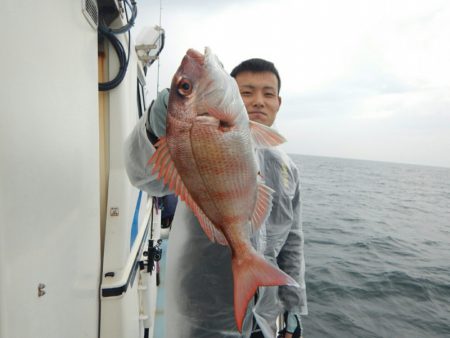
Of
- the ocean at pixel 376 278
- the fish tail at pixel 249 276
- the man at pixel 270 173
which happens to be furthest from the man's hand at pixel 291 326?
the ocean at pixel 376 278

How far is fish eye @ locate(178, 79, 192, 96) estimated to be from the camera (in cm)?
105

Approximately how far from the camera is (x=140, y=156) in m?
1.39

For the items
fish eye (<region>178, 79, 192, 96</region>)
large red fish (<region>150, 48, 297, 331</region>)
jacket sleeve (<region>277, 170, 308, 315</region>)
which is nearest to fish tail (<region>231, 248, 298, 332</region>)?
large red fish (<region>150, 48, 297, 331</region>)

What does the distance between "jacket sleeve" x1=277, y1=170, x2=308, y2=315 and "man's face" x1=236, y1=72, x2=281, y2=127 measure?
57 cm

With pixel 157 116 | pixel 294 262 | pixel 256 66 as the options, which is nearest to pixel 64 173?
pixel 157 116

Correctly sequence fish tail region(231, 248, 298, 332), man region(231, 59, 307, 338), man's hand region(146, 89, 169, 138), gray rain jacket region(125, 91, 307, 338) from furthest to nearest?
1. man region(231, 59, 307, 338)
2. gray rain jacket region(125, 91, 307, 338)
3. man's hand region(146, 89, 169, 138)
4. fish tail region(231, 248, 298, 332)

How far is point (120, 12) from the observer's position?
197 centimetres

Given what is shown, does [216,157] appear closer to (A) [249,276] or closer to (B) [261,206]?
(B) [261,206]

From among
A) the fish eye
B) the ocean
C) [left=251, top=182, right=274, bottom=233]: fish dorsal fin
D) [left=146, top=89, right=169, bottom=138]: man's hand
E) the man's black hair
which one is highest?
the man's black hair

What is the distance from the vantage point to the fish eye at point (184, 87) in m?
1.05

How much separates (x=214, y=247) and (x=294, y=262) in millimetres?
760

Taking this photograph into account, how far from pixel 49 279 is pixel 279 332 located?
1.81 m

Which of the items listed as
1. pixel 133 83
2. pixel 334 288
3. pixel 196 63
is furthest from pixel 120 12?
pixel 334 288

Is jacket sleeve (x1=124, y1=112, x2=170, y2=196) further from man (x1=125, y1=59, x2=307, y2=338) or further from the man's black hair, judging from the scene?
the man's black hair
